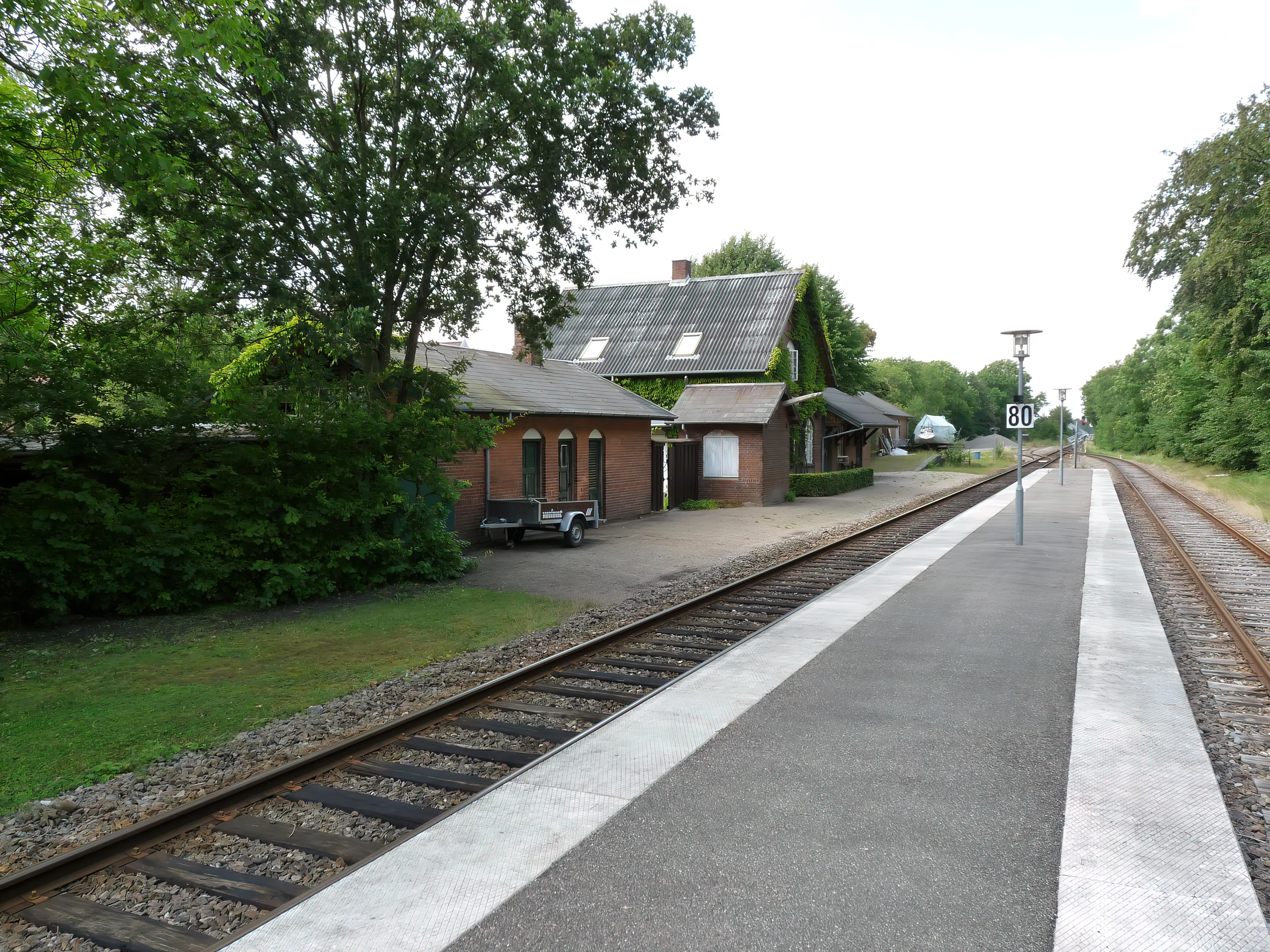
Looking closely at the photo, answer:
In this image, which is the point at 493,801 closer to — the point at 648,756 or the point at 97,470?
the point at 648,756

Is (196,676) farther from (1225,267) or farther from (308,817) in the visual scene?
(1225,267)

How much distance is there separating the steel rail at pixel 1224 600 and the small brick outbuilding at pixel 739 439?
35.8ft

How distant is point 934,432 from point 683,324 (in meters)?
69.8

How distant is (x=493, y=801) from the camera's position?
510cm

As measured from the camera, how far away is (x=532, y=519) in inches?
659

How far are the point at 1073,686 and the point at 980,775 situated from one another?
2524 millimetres

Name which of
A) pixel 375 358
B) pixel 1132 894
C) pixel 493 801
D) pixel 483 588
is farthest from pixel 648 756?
pixel 375 358

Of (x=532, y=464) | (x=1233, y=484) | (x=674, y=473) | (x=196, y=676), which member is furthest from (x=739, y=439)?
(x=1233, y=484)

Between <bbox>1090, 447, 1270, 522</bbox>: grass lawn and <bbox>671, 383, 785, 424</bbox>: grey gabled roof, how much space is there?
13.6 m

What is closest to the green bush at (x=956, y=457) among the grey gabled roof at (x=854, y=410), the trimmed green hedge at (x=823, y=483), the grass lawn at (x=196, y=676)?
the grey gabled roof at (x=854, y=410)

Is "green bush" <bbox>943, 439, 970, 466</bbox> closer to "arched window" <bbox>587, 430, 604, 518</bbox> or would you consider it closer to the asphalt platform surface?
"arched window" <bbox>587, 430, 604, 518</bbox>

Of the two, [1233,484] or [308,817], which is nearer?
[308,817]

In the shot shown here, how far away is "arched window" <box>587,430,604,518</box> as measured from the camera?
21438 millimetres

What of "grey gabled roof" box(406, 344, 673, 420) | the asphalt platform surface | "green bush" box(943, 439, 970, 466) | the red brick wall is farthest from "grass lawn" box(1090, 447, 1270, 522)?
the asphalt platform surface
